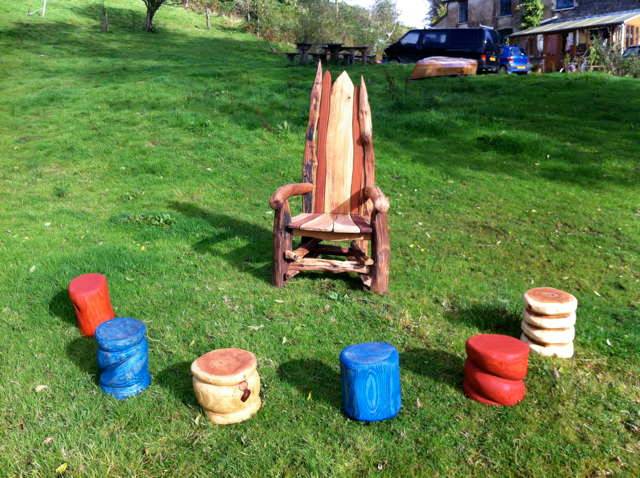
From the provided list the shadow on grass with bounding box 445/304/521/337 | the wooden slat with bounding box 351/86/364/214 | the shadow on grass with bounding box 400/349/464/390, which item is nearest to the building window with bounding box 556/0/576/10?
the wooden slat with bounding box 351/86/364/214

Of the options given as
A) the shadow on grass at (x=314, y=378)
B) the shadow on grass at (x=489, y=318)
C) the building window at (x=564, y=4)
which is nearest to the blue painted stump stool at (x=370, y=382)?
the shadow on grass at (x=314, y=378)

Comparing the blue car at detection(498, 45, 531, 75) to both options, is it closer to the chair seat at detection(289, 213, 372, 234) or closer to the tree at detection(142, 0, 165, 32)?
the chair seat at detection(289, 213, 372, 234)

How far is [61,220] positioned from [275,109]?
6.27 m

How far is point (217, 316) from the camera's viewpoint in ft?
14.5

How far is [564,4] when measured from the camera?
3011cm

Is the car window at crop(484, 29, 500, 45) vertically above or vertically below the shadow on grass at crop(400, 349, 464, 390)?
above

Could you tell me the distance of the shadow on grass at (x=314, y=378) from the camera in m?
3.43

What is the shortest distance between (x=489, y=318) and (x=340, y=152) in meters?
2.14

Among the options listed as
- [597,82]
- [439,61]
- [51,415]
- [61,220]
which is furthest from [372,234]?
[439,61]

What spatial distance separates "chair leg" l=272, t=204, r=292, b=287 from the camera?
15.4ft

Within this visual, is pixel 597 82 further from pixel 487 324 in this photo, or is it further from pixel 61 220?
pixel 61 220

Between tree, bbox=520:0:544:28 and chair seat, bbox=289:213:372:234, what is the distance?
100 ft

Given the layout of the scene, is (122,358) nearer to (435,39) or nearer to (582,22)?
(435,39)

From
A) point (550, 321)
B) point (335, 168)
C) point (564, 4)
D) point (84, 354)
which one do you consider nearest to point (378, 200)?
point (335, 168)
